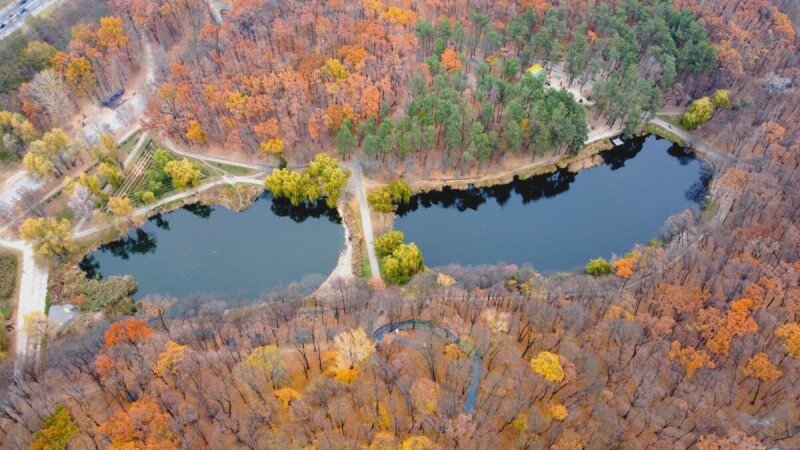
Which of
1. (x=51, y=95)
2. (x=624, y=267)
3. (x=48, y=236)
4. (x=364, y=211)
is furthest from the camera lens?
(x=51, y=95)

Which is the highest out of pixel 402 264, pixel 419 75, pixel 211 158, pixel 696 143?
pixel 419 75

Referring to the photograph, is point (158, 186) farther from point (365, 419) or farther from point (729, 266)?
point (729, 266)

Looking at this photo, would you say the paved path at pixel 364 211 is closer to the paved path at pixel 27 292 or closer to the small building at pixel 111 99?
the paved path at pixel 27 292

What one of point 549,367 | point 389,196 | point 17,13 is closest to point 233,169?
point 389,196

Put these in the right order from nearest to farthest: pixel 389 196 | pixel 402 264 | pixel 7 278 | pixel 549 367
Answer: pixel 549 367
pixel 402 264
pixel 7 278
pixel 389 196

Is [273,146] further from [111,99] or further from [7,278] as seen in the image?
[7,278]

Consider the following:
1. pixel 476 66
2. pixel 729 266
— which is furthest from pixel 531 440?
pixel 476 66
